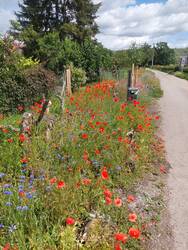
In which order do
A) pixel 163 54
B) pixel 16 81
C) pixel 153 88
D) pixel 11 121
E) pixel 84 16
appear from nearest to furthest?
pixel 11 121 < pixel 16 81 < pixel 153 88 < pixel 84 16 < pixel 163 54

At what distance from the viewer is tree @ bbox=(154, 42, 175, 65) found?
221ft

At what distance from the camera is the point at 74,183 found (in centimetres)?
279

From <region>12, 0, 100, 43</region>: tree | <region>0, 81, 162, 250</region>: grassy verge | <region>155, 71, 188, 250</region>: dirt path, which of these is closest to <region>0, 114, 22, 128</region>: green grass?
<region>0, 81, 162, 250</region>: grassy verge

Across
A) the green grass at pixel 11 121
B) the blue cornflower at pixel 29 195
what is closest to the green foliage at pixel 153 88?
the green grass at pixel 11 121

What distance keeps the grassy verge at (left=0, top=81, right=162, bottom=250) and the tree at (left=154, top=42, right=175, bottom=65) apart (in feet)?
222

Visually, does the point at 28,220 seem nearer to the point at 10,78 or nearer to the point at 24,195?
the point at 24,195

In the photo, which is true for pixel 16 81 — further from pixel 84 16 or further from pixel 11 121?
pixel 84 16

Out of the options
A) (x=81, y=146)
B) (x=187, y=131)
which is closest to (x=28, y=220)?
(x=81, y=146)

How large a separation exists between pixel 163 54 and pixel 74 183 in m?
71.7

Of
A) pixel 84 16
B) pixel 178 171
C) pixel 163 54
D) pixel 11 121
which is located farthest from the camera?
pixel 163 54

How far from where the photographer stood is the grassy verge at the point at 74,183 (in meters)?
2.28

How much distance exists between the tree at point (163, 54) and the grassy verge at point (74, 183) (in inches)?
2662

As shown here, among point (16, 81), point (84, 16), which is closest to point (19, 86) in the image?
point (16, 81)

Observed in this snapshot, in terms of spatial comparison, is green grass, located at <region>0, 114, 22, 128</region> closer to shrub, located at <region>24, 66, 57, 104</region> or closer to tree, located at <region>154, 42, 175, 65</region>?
shrub, located at <region>24, 66, 57, 104</region>
